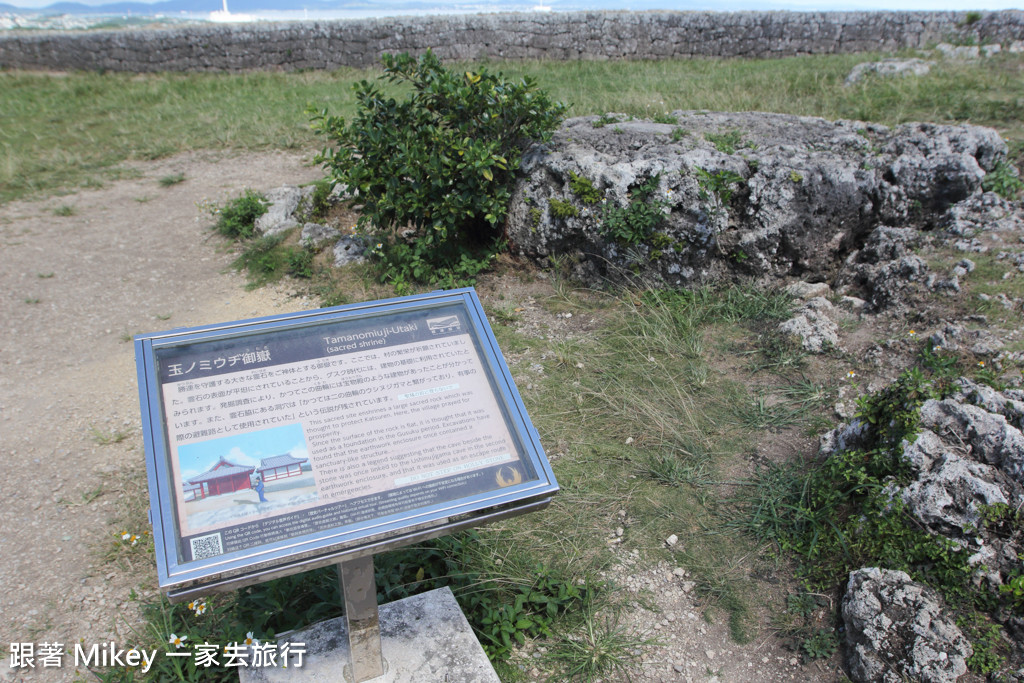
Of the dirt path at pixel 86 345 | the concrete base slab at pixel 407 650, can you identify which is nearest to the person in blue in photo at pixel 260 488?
the concrete base slab at pixel 407 650

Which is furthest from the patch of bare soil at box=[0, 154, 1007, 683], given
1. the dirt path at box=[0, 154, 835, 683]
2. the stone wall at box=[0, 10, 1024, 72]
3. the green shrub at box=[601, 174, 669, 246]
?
the stone wall at box=[0, 10, 1024, 72]

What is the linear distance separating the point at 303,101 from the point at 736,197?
6981 millimetres

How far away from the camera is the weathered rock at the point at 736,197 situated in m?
4.25

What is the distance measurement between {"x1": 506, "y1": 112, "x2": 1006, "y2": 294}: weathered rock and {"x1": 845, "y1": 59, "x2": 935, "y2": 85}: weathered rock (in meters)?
3.46

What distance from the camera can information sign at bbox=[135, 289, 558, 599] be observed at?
1597 mm

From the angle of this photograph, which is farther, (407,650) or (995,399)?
(995,399)

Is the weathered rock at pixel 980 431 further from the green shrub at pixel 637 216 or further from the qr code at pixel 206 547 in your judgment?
the qr code at pixel 206 547

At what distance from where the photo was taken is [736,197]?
4309mm

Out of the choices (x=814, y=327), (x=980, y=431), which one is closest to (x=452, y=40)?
(x=814, y=327)

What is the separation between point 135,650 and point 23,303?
11.2 ft

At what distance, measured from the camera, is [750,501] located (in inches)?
114

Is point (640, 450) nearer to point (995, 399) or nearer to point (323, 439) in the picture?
point (995, 399)

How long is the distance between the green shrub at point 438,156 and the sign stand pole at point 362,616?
2.99 m

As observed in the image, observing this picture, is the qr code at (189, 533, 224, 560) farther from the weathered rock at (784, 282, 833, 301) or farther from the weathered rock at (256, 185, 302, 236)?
the weathered rock at (256, 185, 302, 236)
